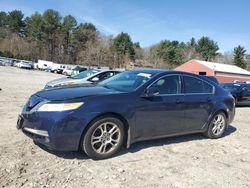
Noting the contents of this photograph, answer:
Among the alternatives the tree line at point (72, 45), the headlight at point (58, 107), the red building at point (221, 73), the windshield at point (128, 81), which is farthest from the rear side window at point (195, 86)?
the tree line at point (72, 45)

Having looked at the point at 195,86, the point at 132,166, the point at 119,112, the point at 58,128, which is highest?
the point at 195,86

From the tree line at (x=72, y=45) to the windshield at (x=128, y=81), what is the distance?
62205 mm

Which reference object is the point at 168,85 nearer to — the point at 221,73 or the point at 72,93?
the point at 72,93

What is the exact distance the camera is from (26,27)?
7969 centimetres

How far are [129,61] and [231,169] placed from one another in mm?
71824

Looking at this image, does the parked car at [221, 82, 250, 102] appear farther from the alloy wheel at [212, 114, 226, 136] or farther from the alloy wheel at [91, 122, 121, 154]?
the alloy wheel at [91, 122, 121, 154]

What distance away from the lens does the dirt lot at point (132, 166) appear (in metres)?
3.95

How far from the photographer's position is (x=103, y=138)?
15.7 feet

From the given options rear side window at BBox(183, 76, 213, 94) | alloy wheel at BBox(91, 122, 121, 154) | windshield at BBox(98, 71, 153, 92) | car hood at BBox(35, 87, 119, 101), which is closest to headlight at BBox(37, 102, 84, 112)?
car hood at BBox(35, 87, 119, 101)

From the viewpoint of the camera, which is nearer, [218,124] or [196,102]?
[196,102]

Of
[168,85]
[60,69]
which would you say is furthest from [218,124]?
[60,69]

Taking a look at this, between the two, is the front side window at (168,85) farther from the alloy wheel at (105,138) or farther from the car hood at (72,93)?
the alloy wheel at (105,138)

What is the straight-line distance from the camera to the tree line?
70.8 m

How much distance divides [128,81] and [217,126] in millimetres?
2669
